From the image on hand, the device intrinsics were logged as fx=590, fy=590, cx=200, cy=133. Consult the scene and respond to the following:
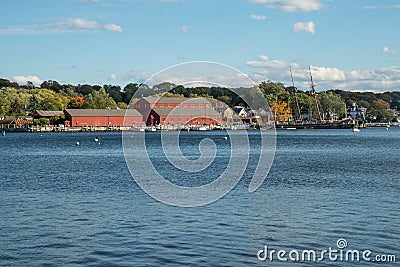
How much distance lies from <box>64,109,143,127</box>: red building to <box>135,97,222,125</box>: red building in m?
4.13

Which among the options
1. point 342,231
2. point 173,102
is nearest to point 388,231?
point 342,231

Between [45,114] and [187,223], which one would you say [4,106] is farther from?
[187,223]

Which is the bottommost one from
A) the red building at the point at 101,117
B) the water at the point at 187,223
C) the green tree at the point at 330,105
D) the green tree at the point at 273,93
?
the water at the point at 187,223

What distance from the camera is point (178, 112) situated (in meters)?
137

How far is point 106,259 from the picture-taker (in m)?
14.8

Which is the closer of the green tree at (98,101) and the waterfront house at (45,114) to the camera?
the waterfront house at (45,114)

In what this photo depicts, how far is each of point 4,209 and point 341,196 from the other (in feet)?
43.7

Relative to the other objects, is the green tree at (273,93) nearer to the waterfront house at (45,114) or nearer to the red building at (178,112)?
the red building at (178,112)

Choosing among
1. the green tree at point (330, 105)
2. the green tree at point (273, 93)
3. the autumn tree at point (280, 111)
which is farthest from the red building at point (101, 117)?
the green tree at point (330, 105)

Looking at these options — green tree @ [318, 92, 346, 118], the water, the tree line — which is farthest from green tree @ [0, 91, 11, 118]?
the water

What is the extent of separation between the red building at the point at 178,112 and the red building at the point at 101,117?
13.6ft

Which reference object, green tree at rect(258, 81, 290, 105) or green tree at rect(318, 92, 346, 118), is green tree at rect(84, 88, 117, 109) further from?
green tree at rect(318, 92, 346, 118)

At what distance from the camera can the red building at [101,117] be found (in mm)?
131375

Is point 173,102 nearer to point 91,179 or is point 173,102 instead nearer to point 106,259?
point 91,179
